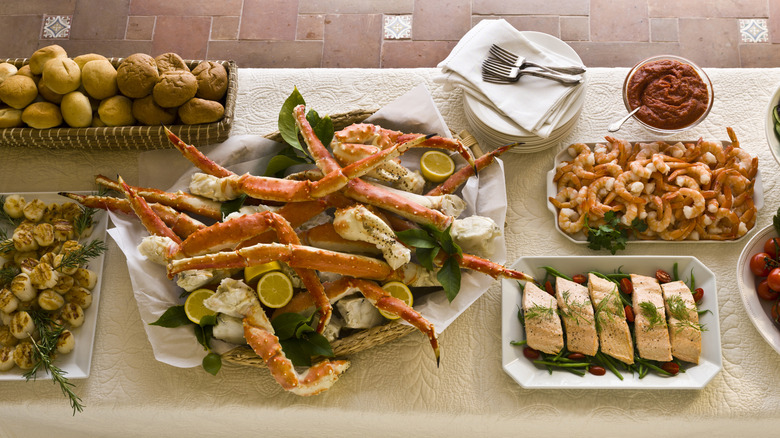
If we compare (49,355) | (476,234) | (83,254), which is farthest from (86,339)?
(476,234)

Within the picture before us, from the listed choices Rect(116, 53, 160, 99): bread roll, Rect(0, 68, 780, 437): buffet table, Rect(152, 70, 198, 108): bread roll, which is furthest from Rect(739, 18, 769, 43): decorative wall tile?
Rect(116, 53, 160, 99): bread roll

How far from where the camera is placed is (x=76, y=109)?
7.33 feet

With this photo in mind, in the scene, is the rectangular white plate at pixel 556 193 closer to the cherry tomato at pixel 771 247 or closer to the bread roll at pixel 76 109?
the cherry tomato at pixel 771 247

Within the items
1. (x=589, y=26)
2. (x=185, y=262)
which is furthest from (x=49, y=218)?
(x=589, y=26)

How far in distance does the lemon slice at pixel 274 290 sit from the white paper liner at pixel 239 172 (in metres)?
0.22

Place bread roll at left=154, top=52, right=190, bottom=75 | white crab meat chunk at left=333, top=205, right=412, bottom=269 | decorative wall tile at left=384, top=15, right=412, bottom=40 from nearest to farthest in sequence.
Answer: white crab meat chunk at left=333, top=205, right=412, bottom=269, bread roll at left=154, top=52, right=190, bottom=75, decorative wall tile at left=384, top=15, right=412, bottom=40

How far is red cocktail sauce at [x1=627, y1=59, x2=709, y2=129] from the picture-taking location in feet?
7.29

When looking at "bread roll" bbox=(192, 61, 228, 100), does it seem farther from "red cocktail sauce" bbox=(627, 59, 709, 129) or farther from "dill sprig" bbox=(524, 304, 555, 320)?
"red cocktail sauce" bbox=(627, 59, 709, 129)

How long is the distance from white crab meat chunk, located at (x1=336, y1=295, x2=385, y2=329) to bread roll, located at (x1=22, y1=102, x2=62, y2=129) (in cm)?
124

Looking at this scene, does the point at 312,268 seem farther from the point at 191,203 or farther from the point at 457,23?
the point at 457,23

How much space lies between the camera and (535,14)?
321 cm

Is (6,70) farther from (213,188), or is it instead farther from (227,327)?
(227,327)

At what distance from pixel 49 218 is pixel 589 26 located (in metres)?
2.61

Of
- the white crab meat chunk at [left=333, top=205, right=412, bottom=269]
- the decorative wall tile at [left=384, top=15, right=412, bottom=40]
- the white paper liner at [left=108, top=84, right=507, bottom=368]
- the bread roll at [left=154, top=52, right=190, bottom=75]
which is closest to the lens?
the white crab meat chunk at [left=333, top=205, right=412, bottom=269]
